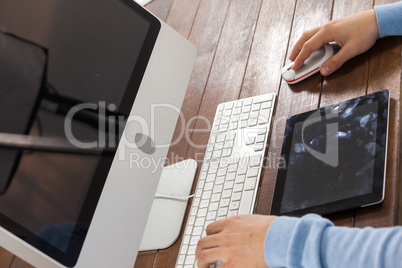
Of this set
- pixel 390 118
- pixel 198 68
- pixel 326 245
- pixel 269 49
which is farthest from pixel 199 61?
pixel 326 245

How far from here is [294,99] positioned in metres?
0.87

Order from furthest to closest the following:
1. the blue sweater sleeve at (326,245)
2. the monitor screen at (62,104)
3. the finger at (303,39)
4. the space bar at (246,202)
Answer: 1. the finger at (303,39)
2. the space bar at (246,202)
3. the monitor screen at (62,104)
4. the blue sweater sleeve at (326,245)

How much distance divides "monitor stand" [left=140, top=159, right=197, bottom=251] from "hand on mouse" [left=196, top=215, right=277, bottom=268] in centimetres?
14

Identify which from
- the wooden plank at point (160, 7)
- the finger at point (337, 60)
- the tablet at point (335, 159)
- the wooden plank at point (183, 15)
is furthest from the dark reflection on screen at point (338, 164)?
the wooden plank at point (160, 7)

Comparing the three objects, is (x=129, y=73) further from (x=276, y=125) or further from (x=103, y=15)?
(x=276, y=125)

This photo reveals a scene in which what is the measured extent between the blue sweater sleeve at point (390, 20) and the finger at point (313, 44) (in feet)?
0.30

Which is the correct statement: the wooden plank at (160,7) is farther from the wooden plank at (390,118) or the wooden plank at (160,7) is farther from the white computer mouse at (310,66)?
the wooden plank at (390,118)

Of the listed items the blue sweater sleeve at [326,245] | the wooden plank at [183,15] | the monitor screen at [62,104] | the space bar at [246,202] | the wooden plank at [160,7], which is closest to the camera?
the blue sweater sleeve at [326,245]

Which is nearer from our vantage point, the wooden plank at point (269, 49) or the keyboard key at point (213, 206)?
the keyboard key at point (213, 206)

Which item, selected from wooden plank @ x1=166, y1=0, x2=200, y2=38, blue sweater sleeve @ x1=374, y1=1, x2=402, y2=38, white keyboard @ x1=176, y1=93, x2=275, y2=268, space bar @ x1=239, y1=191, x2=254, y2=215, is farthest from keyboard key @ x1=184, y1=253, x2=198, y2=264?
wooden plank @ x1=166, y1=0, x2=200, y2=38

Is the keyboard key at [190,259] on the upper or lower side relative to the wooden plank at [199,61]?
lower

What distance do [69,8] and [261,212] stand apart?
490 millimetres

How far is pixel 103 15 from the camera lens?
796 mm

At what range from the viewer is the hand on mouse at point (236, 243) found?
2.20 feet
